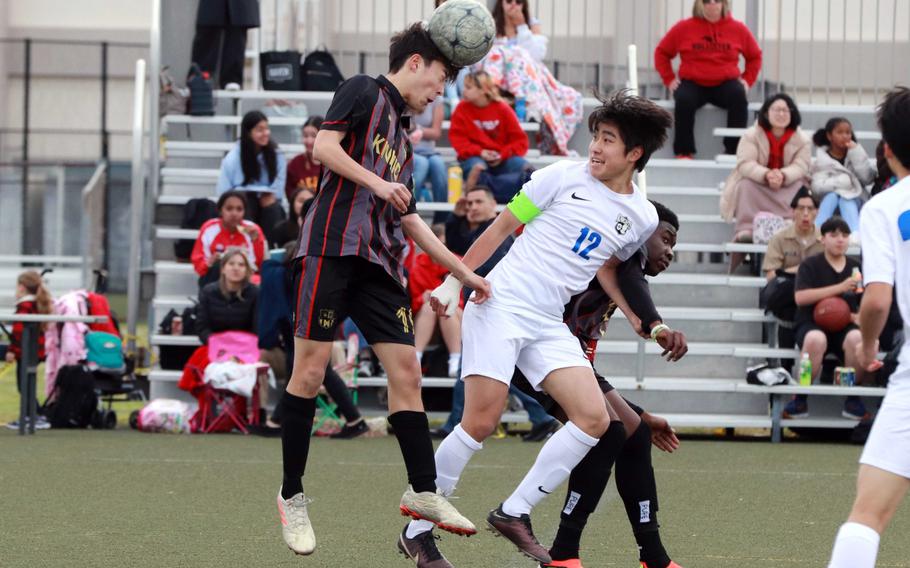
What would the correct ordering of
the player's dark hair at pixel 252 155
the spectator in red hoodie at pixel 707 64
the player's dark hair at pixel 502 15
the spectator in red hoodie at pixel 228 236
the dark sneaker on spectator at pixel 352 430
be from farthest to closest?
the player's dark hair at pixel 502 15 < the spectator in red hoodie at pixel 707 64 < the player's dark hair at pixel 252 155 < the spectator in red hoodie at pixel 228 236 < the dark sneaker on spectator at pixel 352 430

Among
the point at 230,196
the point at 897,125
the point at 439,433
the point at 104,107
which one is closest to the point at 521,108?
the point at 230,196

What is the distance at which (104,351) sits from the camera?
11.1 m

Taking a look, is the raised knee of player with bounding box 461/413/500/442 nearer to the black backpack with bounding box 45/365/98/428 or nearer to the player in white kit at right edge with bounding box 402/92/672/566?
the player in white kit at right edge with bounding box 402/92/672/566

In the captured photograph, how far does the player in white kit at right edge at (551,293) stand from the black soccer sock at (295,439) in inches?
16.6

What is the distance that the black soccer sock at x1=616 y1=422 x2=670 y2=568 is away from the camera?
538 centimetres

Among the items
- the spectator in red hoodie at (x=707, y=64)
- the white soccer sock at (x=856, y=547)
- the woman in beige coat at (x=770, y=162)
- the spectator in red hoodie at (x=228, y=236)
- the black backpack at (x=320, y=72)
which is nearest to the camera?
the white soccer sock at (x=856, y=547)

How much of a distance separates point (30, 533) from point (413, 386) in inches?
72.8

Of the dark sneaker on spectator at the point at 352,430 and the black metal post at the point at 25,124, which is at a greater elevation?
the black metal post at the point at 25,124

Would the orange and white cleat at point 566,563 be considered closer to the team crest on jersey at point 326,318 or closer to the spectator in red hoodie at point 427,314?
the team crest on jersey at point 326,318

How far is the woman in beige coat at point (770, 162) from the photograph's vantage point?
12141mm

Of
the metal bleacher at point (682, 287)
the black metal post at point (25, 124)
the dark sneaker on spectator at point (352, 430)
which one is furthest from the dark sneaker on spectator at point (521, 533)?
the black metal post at point (25, 124)

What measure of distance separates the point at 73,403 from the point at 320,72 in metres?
4.60

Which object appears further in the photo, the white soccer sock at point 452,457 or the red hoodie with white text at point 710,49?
the red hoodie with white text at point 710,49

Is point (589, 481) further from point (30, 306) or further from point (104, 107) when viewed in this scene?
point (104, 107)
